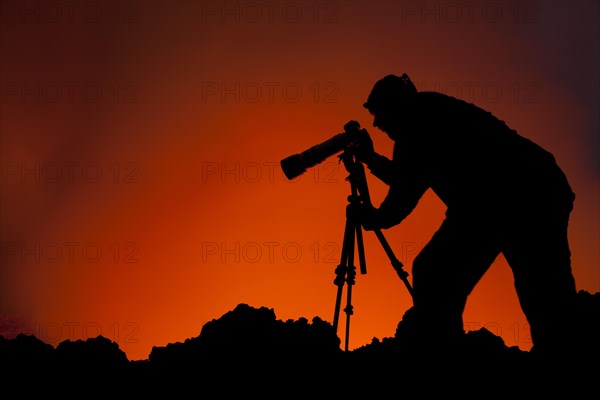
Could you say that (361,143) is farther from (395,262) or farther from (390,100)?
(395,262)

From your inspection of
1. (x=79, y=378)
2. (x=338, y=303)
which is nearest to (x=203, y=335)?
(x=79, y=378)

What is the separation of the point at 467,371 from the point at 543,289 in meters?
1.10

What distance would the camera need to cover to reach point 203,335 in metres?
5.46

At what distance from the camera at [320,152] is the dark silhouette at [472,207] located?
0.55 meters

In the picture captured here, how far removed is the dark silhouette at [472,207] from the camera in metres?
3.23

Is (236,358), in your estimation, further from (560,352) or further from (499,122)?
(499,122)

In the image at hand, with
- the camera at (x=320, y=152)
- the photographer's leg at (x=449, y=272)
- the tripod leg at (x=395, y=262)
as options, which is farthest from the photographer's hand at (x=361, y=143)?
the photographer's leg at (x=449, y=272)

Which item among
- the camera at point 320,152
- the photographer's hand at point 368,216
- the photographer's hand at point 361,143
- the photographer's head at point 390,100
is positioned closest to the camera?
the photographer's head at point 390,100

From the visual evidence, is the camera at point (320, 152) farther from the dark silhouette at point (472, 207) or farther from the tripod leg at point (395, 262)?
the tripod leg at point (395, 262)

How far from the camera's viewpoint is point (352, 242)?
466 cm

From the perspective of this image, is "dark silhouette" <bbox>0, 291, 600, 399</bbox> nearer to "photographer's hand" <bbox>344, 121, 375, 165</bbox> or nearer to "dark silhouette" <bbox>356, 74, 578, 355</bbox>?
"dark silhouette" <bbox>356, 74, 578, 355</bbox>

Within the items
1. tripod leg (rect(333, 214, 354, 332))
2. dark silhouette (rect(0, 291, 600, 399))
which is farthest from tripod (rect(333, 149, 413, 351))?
dark silhouette (rect(0, 291, 600, 399))

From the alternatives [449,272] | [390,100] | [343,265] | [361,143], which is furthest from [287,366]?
[390,100]

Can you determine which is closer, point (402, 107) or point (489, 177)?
point (489, 177)
